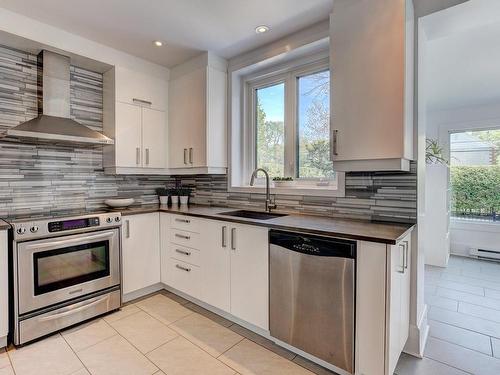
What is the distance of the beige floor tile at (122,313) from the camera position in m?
2.34

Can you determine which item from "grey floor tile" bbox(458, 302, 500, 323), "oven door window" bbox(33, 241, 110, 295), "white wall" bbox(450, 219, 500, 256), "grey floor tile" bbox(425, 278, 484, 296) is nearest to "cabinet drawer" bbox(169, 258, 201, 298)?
"oven door window" bbox(33, 241, 110, 295)

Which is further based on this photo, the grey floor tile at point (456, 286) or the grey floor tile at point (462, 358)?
the grey floor tile at point (456, 286)

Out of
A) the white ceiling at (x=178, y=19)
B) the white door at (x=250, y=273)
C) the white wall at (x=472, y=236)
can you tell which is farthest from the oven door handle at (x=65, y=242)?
the white wall at (x=472, y=236)

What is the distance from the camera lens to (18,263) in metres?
1.93

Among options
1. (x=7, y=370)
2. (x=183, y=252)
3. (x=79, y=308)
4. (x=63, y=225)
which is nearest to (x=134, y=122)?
(x=63, y=225)

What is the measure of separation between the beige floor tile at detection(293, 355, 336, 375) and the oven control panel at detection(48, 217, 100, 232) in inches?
74.2

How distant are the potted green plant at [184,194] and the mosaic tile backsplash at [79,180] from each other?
0.40 metres

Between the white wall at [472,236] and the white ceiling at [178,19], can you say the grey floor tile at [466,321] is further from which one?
the white ceiling at [178,19]

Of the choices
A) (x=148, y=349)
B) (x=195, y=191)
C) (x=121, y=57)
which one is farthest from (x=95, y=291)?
(x=121, y=57)

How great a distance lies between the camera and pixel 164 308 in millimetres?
2525

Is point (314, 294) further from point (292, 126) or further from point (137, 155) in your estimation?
point (137, 155)

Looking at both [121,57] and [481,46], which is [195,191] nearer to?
[121,57]

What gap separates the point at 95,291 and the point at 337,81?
2.55 m

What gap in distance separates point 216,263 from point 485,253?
164 inches
